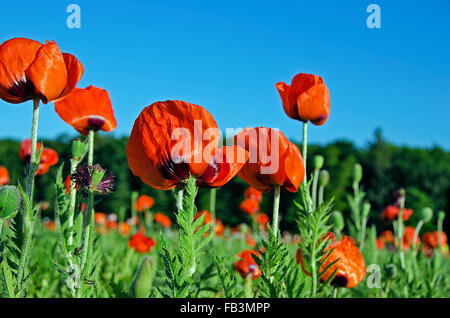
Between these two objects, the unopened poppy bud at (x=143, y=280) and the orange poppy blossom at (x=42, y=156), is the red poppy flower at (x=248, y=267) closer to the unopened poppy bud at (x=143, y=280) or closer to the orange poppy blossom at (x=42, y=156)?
the unopened poppy bud at (x=143, y=280)

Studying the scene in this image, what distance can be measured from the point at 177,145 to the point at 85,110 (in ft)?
1.56

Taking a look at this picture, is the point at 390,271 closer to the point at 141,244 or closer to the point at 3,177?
the point at 141,244

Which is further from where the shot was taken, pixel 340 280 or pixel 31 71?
pixel 340 280

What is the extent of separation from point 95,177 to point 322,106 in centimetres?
61

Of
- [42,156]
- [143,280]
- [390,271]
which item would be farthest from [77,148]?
[390,271]

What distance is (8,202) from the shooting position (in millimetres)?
733

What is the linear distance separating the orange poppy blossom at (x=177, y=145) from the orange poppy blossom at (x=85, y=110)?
1.22 ft

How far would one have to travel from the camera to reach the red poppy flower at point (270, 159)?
2.97ft

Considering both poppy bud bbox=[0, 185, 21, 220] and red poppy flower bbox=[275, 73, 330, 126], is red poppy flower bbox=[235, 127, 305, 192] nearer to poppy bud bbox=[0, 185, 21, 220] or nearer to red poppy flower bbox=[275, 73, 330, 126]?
red poppy flower bbox=[275, 73, 330, 126]

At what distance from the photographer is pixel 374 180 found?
87.1ft

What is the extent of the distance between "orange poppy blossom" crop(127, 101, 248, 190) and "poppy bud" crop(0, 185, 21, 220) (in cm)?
21
